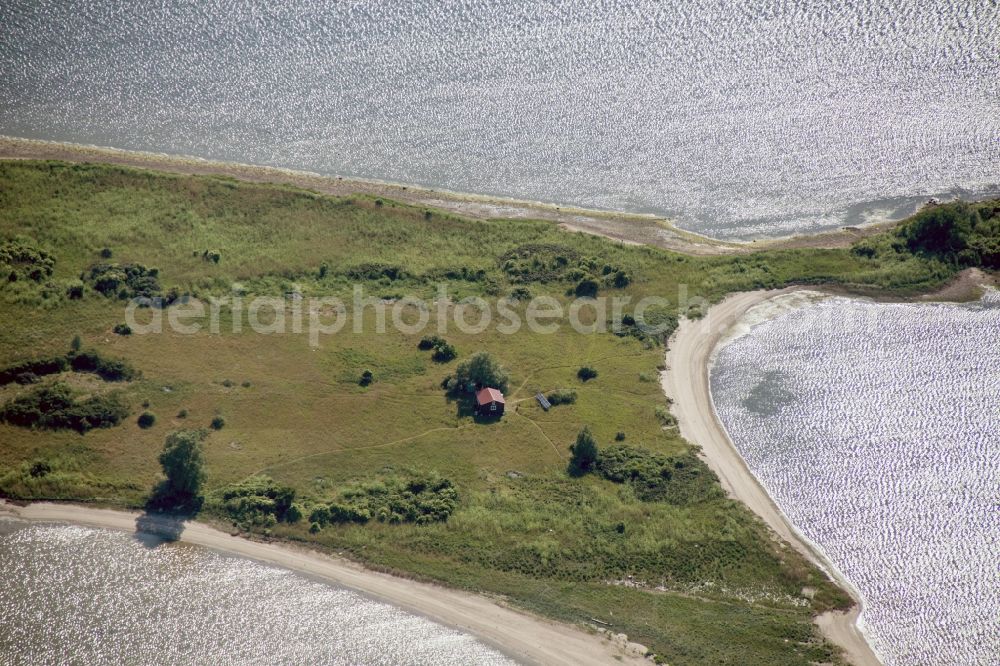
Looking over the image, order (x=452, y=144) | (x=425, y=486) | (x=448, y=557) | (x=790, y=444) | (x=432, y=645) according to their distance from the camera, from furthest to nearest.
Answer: (x=452, y=144)
(x=790, y=444)
(x=425, y=486)
(x=448, y=557)
(x=432, y=645)

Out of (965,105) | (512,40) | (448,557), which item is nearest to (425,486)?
(448,557)

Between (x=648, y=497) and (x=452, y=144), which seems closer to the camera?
(x=648, y=497)

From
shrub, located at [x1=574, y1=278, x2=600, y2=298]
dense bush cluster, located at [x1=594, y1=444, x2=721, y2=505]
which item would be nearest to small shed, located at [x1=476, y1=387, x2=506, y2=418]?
dense bush cluster, located at [x1=594, y1=444, x2=721, y2=505]

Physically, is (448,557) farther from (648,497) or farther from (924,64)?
(924,64)

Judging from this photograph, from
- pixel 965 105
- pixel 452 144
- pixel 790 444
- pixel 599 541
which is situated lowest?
pixel 599 541

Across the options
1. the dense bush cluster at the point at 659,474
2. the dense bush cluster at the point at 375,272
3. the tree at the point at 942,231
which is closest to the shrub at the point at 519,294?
the dense bush cluster at the point at 375,272

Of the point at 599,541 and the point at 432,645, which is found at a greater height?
the point at 599,541
